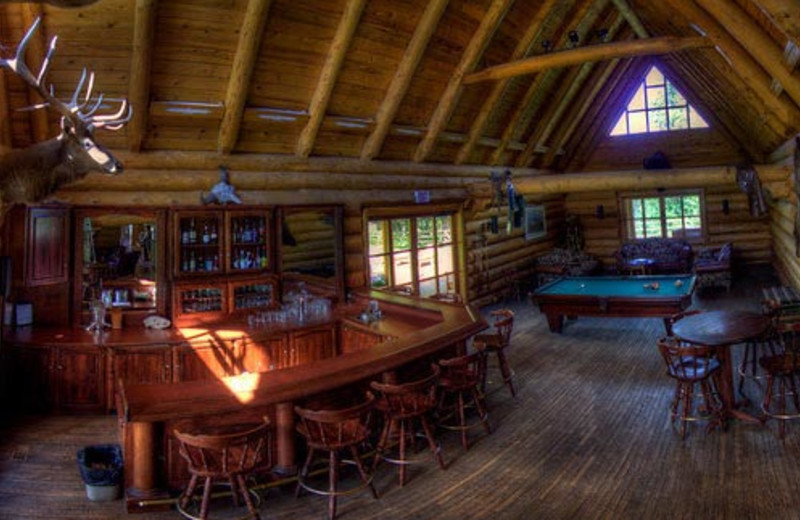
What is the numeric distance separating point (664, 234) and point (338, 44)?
15902mm

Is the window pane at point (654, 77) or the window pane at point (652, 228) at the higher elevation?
the window pane at point (654, 77)

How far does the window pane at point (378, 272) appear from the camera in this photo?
11952 millimetres

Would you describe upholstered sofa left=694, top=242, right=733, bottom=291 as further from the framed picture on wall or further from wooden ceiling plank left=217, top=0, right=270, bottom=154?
wooden ceiling plank left=217, top=0, right=270, bottom=154

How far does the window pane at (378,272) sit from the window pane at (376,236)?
173 mm

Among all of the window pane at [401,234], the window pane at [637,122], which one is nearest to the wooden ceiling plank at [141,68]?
the window pane at [401,234]

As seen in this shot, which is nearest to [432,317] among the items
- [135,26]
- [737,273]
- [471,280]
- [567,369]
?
[567,369]

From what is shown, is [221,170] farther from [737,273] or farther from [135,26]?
[737,273]

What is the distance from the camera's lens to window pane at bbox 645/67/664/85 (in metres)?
19.1

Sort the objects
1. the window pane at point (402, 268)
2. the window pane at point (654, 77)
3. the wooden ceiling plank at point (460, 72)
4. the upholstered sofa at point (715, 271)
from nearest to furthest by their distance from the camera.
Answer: the wooden ceiling plank at point (460, 72)
the window pane at point (402, 268)
the upholstered sofa at point (715, 271)
the window pane at point (654, 77)

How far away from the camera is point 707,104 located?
18.2 metres

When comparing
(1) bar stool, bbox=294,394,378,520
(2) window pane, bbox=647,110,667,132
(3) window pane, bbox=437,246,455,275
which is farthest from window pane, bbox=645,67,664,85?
(1) bar stool, bbox=294,394,378,520

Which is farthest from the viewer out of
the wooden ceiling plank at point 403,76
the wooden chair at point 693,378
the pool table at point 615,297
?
the pool table at point 615,297

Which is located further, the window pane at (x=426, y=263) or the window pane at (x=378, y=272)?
the window pane at (x=426, y=263)

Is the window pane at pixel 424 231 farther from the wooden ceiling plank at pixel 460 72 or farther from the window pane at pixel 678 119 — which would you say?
the window pane at pixel 678 119
